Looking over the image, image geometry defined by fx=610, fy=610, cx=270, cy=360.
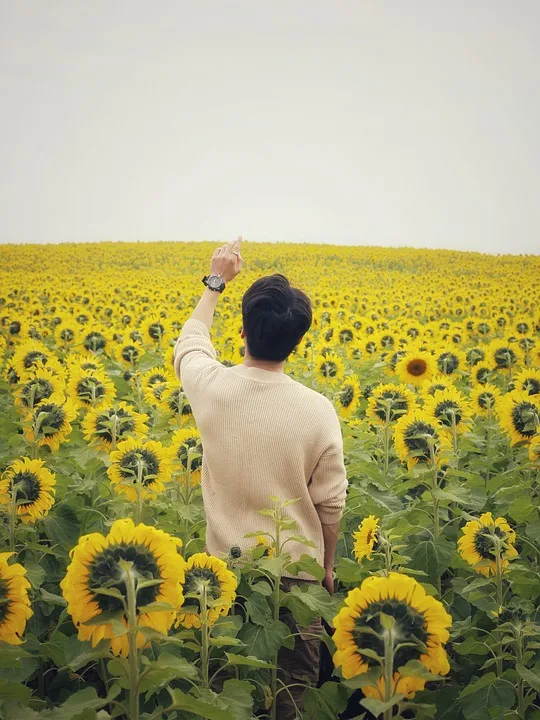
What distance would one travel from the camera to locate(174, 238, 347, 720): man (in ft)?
7.72

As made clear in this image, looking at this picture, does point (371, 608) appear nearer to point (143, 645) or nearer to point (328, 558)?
point (143, 645)

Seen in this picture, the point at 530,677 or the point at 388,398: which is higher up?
the point at 388,398

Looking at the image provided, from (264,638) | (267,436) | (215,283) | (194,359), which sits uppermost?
(215,283)

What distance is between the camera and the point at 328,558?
2666 millimetres

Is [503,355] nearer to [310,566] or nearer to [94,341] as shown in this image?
[94,341]

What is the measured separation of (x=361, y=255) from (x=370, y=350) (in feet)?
86.9

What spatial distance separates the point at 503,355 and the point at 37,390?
15.1ft

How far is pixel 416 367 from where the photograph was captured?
5.83 metres

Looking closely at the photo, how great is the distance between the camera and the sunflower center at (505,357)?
636cm

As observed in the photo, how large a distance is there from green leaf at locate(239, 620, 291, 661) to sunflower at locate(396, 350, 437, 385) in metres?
3.69

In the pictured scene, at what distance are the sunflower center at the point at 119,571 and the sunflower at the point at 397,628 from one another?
19.2 inches

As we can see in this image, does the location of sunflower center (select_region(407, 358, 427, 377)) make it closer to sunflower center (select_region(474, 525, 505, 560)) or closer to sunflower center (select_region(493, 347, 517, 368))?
sunflower center (select_region(493, 347, 517, 368))

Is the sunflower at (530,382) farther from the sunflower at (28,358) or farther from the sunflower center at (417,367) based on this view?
the sunflower at (28,358)

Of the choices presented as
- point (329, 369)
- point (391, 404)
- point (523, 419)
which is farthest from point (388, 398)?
point (329, 369)
